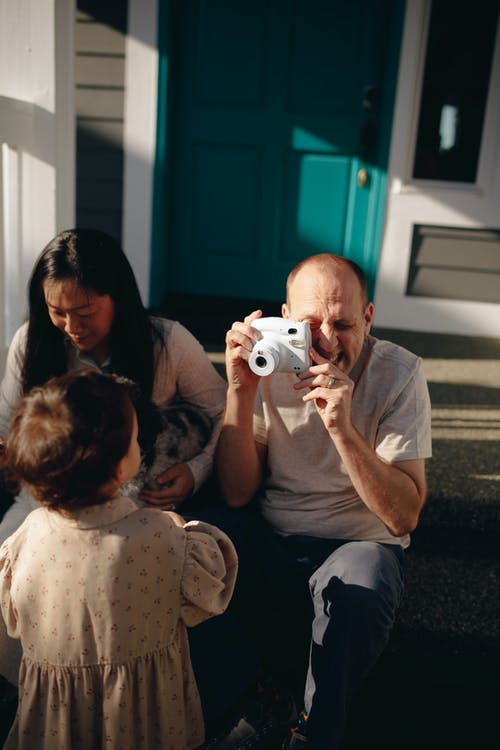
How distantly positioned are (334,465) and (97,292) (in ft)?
2.27

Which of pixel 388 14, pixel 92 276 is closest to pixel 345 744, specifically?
pixel 92 276

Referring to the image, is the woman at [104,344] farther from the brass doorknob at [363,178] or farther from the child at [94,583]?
the brass doorknob at [363,178]

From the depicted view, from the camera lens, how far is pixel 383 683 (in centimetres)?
192

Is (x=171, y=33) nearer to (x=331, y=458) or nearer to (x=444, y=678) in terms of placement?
(x=331, y=458)

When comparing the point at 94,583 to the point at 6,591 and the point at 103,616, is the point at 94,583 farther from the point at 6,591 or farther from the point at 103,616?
the point at 6,591

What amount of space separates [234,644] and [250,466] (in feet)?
1.36

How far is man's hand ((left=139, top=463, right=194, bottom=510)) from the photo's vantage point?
72.6 inches

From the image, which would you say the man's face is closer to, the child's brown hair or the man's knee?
the man's knee

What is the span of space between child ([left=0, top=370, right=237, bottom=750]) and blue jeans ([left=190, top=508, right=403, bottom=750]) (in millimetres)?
270

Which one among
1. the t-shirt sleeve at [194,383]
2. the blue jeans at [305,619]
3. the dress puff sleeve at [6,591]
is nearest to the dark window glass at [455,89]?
the t-shirt sleeve at [194,383]

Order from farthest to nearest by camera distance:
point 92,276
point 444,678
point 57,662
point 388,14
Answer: point 388,14
point 444,678
point 92,276
point 57,662

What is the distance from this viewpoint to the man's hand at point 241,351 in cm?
159

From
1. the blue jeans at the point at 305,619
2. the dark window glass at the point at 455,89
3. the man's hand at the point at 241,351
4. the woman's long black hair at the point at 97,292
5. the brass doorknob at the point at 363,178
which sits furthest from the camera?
the brass doorknob at the point at 363,178

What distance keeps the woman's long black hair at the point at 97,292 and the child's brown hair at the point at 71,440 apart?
504 millimetres
